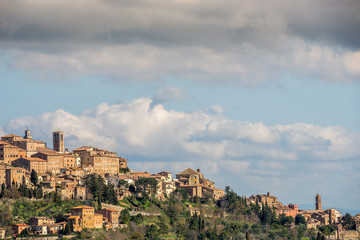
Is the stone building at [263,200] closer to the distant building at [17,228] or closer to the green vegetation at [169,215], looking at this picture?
the green vegetation at [169,215]

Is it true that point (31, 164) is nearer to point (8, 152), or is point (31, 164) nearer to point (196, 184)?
point (8, 152)

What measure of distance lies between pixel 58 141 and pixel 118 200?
21.3 meters

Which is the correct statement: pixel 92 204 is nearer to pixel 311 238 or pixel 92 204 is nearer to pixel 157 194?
pixel 157 194

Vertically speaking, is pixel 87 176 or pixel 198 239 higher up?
pixel 87 176

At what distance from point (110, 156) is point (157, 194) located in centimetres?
1279

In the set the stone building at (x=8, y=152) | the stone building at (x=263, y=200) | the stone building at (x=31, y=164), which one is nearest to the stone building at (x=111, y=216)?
the stone building at (x=31, y=164)

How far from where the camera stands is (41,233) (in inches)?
4119

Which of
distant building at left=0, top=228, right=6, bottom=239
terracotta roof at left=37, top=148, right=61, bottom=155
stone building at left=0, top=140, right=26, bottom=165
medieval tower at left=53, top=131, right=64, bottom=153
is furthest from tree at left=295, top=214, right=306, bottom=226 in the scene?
distant building at left=0, top=228, right=6, bottom=239

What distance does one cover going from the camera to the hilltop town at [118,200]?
110 metres

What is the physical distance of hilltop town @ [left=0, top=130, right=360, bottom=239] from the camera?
110375 millimetres

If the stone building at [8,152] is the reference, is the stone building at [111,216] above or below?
below

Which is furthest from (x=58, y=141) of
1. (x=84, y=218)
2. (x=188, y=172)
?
(x=84, y=218)

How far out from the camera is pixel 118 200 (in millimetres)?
124375

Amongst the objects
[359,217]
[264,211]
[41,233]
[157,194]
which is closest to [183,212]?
[157,194]
